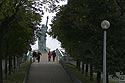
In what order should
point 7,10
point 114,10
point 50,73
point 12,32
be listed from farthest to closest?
point 50,73
point 12,32
point 114,10
point 7,10

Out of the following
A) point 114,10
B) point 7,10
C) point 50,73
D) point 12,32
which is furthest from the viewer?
point 50,73

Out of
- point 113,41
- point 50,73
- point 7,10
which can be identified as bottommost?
point 50,73

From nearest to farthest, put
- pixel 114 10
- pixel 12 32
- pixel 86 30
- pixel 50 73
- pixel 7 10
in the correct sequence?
pixel 7 10 < pixel 114 10 < pixel 86 30 < pixel 12 32 < pixel 50 73

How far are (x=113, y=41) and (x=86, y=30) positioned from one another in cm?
221

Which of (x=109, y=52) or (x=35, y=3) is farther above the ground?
(x=35, y=3)

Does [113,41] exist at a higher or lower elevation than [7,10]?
lower

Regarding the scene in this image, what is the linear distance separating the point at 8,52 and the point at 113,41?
391 inches

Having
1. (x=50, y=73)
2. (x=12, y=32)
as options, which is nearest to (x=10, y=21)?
(x=12, y=32)

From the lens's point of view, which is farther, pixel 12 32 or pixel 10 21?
pixel 12 32

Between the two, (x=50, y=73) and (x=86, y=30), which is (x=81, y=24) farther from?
(x=50, y=73)

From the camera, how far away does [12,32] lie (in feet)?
110

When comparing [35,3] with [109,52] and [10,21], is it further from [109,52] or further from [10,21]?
[109,52]

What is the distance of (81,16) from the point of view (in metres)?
30.2

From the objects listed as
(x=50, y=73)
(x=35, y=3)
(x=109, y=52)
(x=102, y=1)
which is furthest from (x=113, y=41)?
(x=50, y=73)
